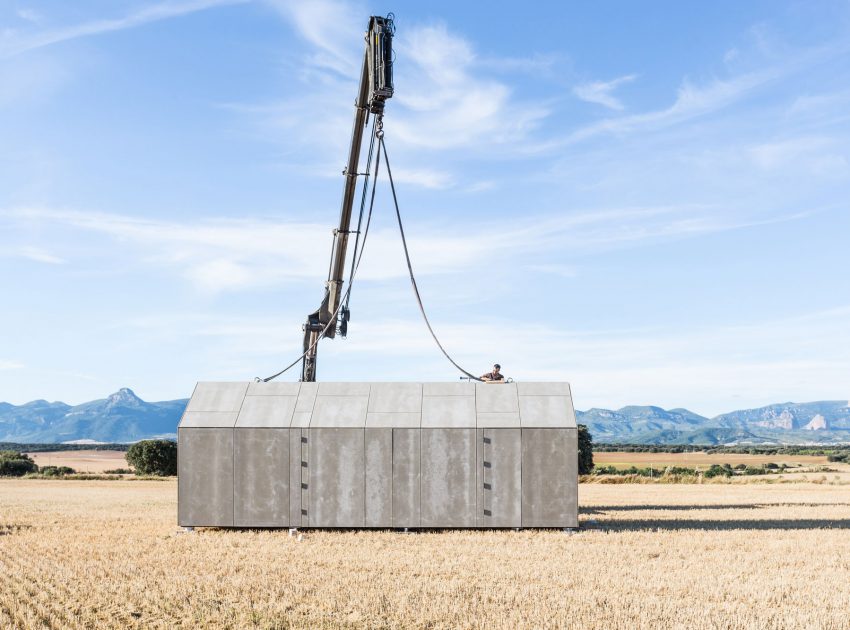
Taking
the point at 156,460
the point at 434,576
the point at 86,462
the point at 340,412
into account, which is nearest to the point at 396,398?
the point at 340,412

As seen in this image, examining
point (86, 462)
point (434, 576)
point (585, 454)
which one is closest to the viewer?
point (434, 576)

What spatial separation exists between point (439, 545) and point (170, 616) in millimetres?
9270

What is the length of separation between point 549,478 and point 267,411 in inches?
320

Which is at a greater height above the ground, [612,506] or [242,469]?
[242,469]

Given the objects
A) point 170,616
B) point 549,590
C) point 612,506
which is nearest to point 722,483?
point 612,506

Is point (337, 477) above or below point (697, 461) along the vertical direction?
above

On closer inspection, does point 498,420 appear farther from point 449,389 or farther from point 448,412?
point 449,389

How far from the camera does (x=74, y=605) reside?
50.2ft

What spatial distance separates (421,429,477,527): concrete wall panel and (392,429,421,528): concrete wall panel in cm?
20

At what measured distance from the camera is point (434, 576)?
58.9 ft

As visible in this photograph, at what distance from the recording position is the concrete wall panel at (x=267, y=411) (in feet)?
86.0

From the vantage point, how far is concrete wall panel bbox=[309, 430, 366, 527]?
25.7m

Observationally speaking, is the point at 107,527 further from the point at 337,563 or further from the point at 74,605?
the point at 74,605

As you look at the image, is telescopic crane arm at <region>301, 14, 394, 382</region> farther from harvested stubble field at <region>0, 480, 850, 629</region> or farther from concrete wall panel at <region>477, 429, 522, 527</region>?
harvested stubble field at <region>0, 480, 850, 629</region>
